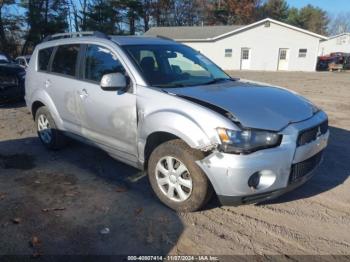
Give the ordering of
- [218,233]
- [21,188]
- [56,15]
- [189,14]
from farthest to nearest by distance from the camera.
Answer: [189,14] → [56,15] → [21,188] → [218,233]

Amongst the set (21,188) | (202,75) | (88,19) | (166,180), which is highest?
(88,19)

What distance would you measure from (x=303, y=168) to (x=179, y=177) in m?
1.28

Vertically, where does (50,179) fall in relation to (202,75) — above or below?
below

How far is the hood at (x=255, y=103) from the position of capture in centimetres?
344

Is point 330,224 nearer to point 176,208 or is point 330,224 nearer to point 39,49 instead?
point 176,208

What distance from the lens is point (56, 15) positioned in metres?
37.8

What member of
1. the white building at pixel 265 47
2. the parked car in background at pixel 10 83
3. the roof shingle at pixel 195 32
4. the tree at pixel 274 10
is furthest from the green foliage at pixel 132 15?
the parked car in background at pixel 10 83

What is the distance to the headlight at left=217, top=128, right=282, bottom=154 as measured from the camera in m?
3.28

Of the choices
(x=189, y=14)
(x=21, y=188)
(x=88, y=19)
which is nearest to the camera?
(x=21, y=188)

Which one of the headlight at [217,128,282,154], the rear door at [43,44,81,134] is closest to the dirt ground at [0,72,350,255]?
the rear door at [43,44,81,134]

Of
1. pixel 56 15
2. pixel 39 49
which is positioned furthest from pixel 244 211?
pixel 56 15

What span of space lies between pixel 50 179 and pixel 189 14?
174 feet

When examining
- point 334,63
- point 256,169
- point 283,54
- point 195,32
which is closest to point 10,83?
point 256,169

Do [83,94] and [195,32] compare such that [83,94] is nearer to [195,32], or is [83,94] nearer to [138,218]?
[138,218]
